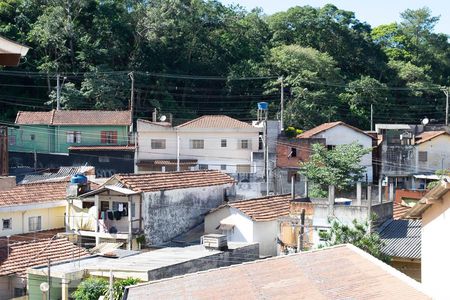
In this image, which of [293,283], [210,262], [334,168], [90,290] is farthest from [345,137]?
[293,283]

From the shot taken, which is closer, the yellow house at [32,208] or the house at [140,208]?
the house at [140,208]

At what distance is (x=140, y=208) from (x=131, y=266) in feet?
18.5

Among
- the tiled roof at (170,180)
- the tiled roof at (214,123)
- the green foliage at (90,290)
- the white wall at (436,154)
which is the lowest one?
the green foliage at (90,290)

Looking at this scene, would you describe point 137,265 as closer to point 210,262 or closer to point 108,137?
point 210,262

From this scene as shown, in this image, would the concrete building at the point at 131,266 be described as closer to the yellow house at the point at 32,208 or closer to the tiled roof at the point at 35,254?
the tiled roof at the point at 35,254

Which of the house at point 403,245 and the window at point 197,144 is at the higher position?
the window at point 197,144

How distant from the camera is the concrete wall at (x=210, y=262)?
18609 mm

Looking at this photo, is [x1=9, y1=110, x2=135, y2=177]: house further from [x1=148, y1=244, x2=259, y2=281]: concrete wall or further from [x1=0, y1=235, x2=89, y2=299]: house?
[x1=148, y1=244, x2=259, y2=281]: concrete wall

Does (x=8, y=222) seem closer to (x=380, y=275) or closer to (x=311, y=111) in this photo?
(x=380, y=275)

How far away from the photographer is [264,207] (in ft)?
87.3

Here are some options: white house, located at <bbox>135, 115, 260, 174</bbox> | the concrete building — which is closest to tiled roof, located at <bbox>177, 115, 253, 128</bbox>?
white house, located at <bbox>135, 115, 260, 174</bbox>

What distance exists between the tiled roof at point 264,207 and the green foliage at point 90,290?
8458 millimetres

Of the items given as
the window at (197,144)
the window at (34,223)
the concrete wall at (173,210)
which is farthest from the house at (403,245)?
the window at (197,144)

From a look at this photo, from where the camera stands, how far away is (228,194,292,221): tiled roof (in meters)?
25.6
